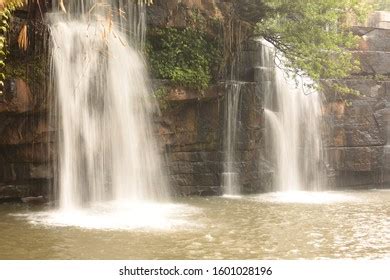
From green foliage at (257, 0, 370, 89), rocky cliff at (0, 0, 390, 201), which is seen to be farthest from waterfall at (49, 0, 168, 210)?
green foliage at (257, 0, 370, 89)

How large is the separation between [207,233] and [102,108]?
5.33 m

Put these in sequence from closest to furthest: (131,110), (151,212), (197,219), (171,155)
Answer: (197,219), (151,212), (131,110), (171,155)

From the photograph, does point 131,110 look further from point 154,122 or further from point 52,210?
point 52,210

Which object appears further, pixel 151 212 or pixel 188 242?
pixel 151 212

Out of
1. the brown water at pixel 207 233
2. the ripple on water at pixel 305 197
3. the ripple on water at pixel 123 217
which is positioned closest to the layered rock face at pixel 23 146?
the brown water at pixel 207 233

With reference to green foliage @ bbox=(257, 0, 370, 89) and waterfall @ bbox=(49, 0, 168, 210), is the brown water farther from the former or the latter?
green foliage @ bbox=(257, 0, 370, 89)

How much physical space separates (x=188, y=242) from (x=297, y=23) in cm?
850

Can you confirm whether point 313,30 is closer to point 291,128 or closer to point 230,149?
point 291,128

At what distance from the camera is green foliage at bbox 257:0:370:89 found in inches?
552

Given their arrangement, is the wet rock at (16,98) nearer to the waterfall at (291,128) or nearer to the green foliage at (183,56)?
the green foliage at (183,56)

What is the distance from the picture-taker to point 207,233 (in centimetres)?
895

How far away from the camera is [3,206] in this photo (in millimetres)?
12750
